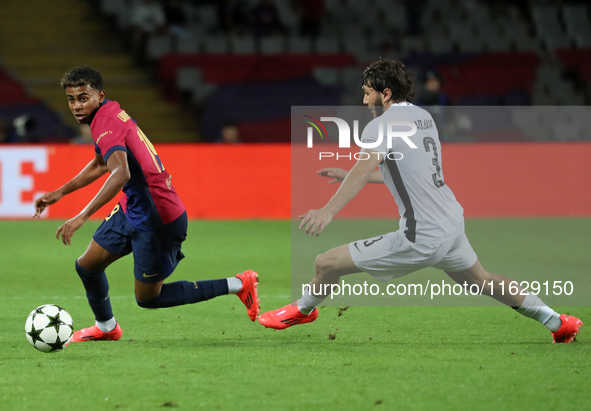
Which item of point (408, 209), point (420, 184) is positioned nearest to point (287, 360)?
point (408, 209)

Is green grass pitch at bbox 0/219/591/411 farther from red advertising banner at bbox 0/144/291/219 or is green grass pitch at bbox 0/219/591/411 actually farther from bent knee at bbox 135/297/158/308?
red advertising banner at bbox 0/144/291/219

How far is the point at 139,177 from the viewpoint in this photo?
5.06 m

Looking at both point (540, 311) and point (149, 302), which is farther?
point (149, 302)

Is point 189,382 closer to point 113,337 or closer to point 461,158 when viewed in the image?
point 113,337

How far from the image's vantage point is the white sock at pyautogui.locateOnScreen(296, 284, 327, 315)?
518cm

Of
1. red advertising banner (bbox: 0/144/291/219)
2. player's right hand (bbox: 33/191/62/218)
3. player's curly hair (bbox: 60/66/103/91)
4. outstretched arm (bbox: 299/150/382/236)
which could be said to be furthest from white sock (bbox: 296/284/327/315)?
red advertising banner (bbox: 0/144/291/219)

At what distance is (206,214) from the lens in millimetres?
13633

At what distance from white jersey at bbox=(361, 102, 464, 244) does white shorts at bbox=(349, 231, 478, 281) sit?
0.05 metres

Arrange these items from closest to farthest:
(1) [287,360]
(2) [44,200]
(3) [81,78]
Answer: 1. (1) [287,360]
2. (3) [81,78]
3. (2) [44,200]

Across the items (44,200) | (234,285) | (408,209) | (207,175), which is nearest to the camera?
(408,209)

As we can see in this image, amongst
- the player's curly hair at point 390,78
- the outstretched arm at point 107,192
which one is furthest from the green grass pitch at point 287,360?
the player's curly hair at point 390,78

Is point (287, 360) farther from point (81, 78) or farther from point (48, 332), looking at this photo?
point (81, 78)

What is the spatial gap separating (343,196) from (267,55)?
14411mm

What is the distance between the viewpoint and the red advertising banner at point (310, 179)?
13477 mm
